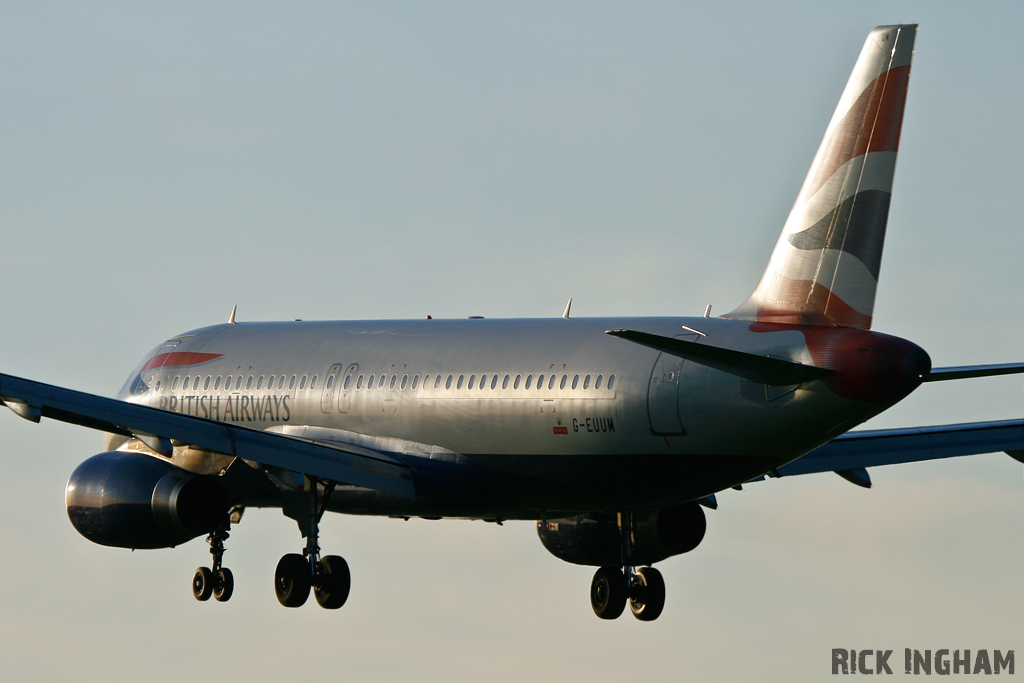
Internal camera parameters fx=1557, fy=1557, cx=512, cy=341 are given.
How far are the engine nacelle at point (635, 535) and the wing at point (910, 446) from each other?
222 cm

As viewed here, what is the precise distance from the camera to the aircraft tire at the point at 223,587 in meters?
31.7

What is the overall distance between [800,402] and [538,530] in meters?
10.9

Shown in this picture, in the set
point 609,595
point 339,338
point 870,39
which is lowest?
point 609,595

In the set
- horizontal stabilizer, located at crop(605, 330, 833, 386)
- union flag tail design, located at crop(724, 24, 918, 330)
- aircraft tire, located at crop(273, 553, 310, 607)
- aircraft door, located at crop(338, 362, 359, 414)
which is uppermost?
union flag tail design, located at crop(724, 24, 918, 330)

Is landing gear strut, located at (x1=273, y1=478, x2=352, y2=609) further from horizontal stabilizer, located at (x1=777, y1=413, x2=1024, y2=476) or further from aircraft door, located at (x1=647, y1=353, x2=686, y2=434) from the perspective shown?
horizontal stabilizer, located at (x1=777, y1=413, x2=1024, y2=476)

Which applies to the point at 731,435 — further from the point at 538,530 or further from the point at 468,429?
the point at 538,530

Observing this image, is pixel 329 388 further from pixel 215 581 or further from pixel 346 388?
pixel 215 581

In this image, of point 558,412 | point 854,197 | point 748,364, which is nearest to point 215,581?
point 558,412

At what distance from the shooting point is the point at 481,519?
31.7m

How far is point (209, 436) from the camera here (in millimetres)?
25828

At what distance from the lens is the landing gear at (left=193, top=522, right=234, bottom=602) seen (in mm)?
31672

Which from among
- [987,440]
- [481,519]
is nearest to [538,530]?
[481,519]

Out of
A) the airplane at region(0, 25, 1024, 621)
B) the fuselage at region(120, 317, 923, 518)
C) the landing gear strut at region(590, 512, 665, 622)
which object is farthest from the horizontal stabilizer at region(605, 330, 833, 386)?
the landing gear strut at region(590, 512, 665, 622)

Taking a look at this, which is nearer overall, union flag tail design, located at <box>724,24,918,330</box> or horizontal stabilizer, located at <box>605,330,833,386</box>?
horizontal stabilizer, located at <box>605,330,833,386</box>
